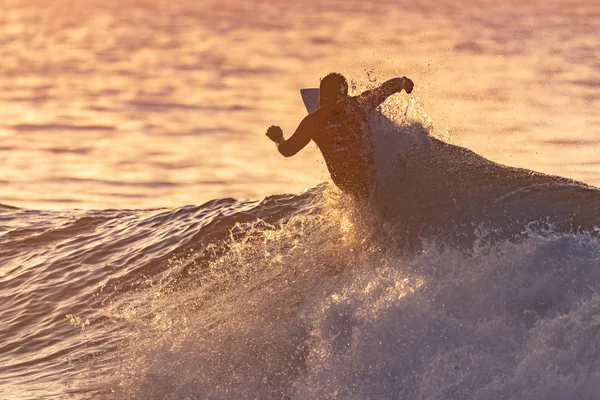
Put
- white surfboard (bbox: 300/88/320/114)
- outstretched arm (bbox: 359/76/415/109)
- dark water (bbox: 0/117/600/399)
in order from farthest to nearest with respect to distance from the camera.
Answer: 1. white surfboard (bbox: 300/88/320/114)
2. outstretched arm (bbox: 359/76/415/109)
3. dark water (bbox: 0/117/600/399)

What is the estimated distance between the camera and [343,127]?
10711mm

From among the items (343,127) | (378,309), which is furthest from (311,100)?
(378,309)

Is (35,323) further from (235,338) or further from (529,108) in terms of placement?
(529,108)

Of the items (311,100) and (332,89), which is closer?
(332,89)

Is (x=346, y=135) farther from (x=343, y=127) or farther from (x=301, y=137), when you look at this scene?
(x=301, y=137)

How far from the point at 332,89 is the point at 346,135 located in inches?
17.7

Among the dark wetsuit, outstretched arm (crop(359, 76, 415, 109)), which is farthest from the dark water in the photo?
outstretched arm (crop(359, 76, 415, 109))

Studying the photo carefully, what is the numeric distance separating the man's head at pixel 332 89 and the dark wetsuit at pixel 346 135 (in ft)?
0.26

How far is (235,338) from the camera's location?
10609 mm

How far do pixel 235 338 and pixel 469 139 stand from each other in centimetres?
1037

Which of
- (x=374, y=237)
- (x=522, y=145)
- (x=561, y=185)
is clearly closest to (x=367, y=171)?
(x=374, y=237)

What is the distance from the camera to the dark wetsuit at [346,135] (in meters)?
10.7

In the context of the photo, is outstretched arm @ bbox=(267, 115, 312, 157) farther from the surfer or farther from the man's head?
the man's head

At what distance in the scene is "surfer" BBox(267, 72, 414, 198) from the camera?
1070 cm
